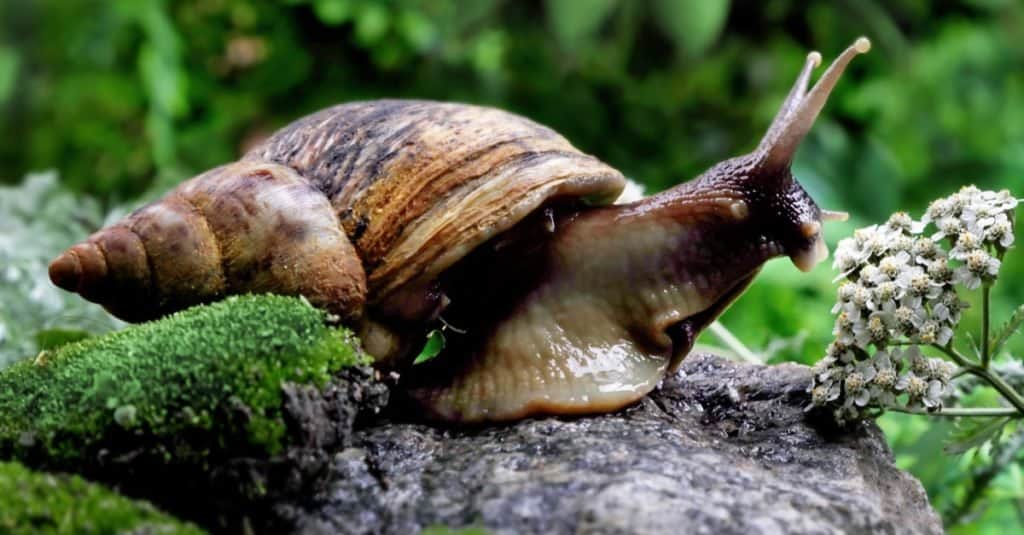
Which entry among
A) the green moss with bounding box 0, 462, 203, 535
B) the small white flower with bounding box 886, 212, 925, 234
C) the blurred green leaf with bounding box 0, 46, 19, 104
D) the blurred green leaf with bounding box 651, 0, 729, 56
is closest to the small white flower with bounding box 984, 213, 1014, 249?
the small white flower with bounding box 886, 212, 925, 234

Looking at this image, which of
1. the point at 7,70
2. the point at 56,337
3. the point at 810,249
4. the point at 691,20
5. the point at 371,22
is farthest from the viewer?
the point at 7,70

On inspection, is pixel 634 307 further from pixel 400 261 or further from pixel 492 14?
pixel 492 14

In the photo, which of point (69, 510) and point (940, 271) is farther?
point (940, 271)

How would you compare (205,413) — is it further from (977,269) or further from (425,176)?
(977,269)

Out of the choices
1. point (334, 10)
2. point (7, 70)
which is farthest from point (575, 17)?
point (7, 70)

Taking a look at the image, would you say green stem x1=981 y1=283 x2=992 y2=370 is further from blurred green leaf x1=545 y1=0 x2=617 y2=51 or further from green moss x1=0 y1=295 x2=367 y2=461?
blurred green leaf x1=545 y1=0 x2=617 y2=51

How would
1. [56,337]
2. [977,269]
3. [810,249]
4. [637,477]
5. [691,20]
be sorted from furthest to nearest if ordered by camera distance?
1. [691,20]
2. [56,337]
3. [810,249]
4. [977,269]
5. [637,477]

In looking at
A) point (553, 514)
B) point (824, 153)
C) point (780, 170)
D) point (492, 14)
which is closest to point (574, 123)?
point (492, 14)
